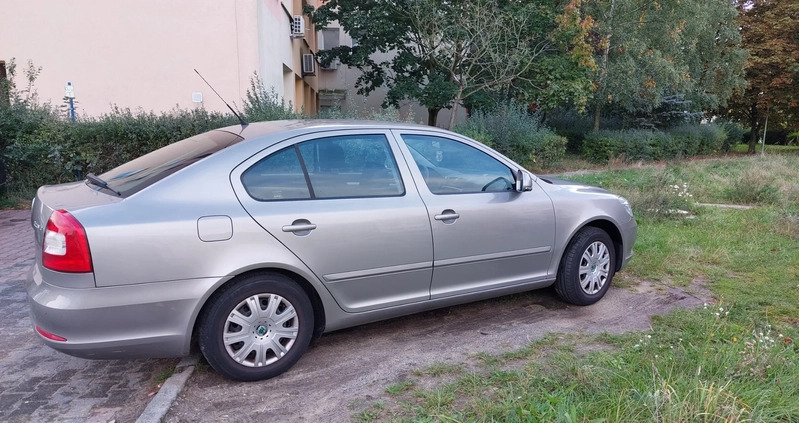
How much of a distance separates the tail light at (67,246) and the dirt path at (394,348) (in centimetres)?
94

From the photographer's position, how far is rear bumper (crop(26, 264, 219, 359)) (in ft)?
9.73

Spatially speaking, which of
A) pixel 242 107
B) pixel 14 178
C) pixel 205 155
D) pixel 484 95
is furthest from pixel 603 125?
pixel 205 155

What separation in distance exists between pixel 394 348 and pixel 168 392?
1.47 m

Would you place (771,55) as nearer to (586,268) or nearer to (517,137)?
(517,137)

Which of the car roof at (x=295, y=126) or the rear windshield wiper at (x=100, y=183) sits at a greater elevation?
the car roof at (x=295, y=126)

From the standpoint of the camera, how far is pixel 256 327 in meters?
3.36

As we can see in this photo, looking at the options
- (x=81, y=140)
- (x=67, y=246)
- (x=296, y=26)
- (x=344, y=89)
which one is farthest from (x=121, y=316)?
(x=344, y=89)

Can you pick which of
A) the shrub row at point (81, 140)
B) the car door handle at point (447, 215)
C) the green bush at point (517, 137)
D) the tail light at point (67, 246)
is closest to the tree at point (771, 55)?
the green bush at point (517, 137)

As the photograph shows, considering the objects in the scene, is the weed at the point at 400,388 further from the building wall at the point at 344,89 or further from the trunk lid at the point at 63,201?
the building wall at the point at 344,89

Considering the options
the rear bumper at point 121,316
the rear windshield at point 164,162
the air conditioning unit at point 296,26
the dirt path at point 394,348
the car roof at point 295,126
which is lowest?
the dirt path at point 394,348

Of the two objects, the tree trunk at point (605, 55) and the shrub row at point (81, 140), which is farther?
the tree trunk at point (605, 55)

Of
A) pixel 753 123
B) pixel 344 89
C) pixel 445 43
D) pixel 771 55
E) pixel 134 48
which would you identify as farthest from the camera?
pixel 753 123

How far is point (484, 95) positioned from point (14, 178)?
1170 centimetres

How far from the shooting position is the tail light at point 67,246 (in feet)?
9.59
